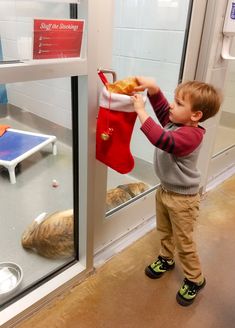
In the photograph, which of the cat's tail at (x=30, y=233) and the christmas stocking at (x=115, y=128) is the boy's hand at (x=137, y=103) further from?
the cat's tail at (x=30, y=233)

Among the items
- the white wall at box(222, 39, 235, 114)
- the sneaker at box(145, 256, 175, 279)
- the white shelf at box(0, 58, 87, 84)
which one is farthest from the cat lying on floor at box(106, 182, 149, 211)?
the white wall at box(222, 39, 235, 114)

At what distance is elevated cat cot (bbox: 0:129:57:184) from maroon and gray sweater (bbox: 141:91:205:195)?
1.19m

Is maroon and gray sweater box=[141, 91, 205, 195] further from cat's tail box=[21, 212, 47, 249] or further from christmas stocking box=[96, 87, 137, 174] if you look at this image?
cat's tail box=[21, 212, 47, 249]

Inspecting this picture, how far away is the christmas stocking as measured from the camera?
99 centimetres

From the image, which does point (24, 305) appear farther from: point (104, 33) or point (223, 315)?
point (104, 33)

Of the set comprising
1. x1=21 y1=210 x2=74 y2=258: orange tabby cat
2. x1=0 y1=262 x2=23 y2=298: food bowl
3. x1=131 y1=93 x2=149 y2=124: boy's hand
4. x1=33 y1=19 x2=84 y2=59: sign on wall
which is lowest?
x1=0 y1=262 x2=23 y2=298: food bowl

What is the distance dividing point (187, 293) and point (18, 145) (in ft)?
5.10

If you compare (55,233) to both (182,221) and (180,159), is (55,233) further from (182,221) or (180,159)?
(180,159)

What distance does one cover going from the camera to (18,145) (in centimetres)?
220

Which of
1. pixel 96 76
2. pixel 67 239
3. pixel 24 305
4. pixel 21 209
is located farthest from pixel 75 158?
pixel 21 209

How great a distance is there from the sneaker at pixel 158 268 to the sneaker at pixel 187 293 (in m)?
0.13

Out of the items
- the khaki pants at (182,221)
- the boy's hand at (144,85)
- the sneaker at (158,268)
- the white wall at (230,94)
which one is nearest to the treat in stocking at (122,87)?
the boy's hand at (144,85)

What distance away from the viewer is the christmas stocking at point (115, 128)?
39.0 inches

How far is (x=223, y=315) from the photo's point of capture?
1.25 meters
